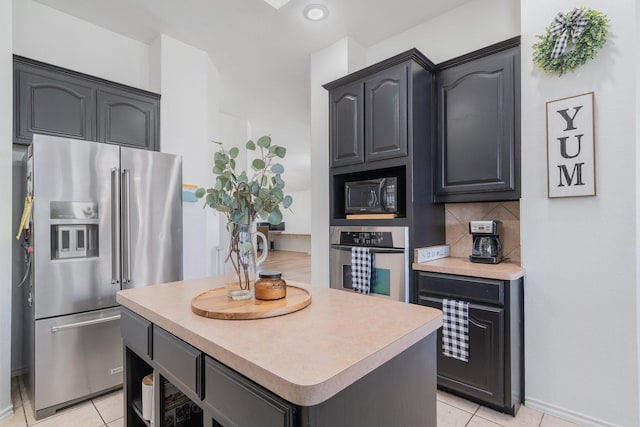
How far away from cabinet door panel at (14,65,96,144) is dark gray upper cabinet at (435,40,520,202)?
282cm

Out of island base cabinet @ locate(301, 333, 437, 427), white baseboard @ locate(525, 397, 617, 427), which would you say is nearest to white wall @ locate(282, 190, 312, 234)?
white baseboard @ locate(525, 397, 617, 427)

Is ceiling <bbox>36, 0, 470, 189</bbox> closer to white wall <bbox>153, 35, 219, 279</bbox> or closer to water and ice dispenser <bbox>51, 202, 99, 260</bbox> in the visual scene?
white wall <bbox>153, 35, 219, 279</bbox>

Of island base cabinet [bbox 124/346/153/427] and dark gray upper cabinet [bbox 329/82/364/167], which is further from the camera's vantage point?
dark gray upper cabinet [bbox 329/82/364/167]

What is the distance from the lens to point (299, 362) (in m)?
0.79

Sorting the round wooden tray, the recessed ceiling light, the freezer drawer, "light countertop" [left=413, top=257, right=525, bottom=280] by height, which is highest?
the recessed ceiling light

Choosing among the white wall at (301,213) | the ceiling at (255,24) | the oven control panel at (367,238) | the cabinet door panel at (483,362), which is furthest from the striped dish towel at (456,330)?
the white wall at (301,213)

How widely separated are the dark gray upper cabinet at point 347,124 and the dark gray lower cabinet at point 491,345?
1.23 m

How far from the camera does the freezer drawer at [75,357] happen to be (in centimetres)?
205

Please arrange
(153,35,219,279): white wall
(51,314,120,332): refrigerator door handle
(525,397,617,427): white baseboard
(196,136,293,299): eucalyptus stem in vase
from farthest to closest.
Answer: (153,35,219,279): white wall < (51,314,120,332): refrigerator door handle < (525,397,617,427): white baseboard < (196,136,293,299): eucalyptus stem in vase

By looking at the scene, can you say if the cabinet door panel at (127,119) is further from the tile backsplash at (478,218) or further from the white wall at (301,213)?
the white wall at (301,213)

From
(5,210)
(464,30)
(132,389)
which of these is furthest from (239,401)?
(464,30)

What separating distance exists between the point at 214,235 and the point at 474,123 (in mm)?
2848

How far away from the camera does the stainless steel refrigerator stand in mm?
2061

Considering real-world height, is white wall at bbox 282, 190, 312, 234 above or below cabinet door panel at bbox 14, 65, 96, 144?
below
